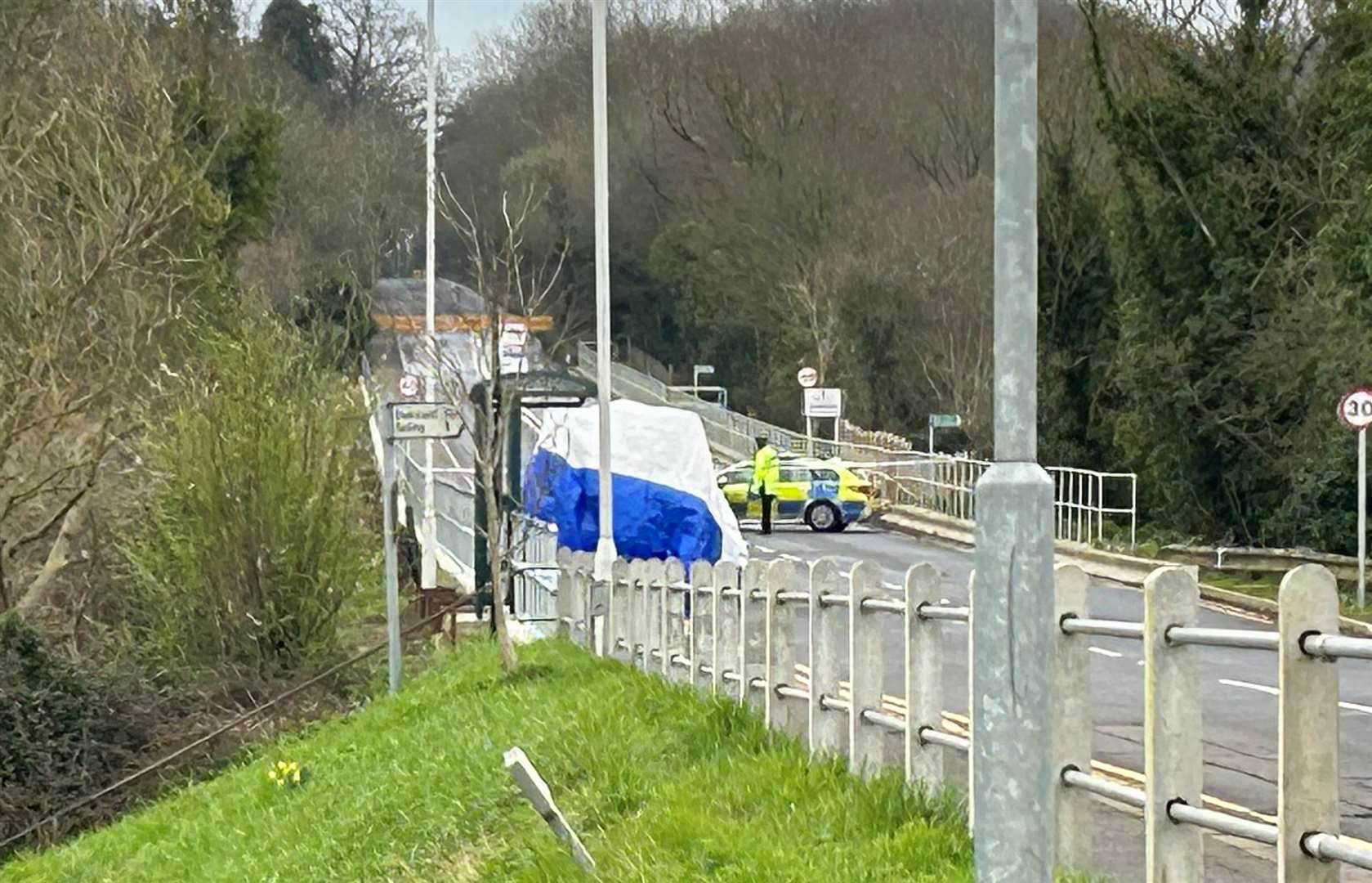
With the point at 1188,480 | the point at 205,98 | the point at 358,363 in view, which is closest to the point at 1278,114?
the point at 1188,480

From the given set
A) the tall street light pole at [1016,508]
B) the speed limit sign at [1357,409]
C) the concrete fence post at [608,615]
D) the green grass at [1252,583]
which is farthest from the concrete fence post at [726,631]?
the green grass at [1252,583]

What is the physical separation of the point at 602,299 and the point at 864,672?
13.7 m

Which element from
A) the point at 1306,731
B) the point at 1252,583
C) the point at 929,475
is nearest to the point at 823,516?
the point at 929,475

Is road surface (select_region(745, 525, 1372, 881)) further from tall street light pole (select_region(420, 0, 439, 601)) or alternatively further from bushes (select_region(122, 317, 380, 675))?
tall street light pole (select_region(420, 0, 439, 601))

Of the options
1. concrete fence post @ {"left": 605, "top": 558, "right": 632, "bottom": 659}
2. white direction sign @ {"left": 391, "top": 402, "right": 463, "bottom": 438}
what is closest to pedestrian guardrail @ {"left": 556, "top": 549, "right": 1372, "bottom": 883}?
concrete fence post @ {"left": 605, "top": 558, "right": 632, "bottom": 659}

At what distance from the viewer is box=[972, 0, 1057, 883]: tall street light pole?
204 inches

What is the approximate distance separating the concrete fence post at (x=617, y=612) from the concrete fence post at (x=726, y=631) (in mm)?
3923

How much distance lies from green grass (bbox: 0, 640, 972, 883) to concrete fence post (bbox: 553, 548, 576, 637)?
0.53m

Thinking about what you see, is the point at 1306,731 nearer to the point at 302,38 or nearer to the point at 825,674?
the point at 825,674

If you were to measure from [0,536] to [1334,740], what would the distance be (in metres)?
22.9

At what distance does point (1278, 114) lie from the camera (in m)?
32.1

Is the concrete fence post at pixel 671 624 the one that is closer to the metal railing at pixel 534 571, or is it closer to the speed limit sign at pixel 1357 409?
the metal railing at pixel 534 571

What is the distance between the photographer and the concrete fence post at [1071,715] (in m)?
7.50

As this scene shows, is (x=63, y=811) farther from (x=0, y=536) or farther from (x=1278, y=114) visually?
(x=1278, y=114)
